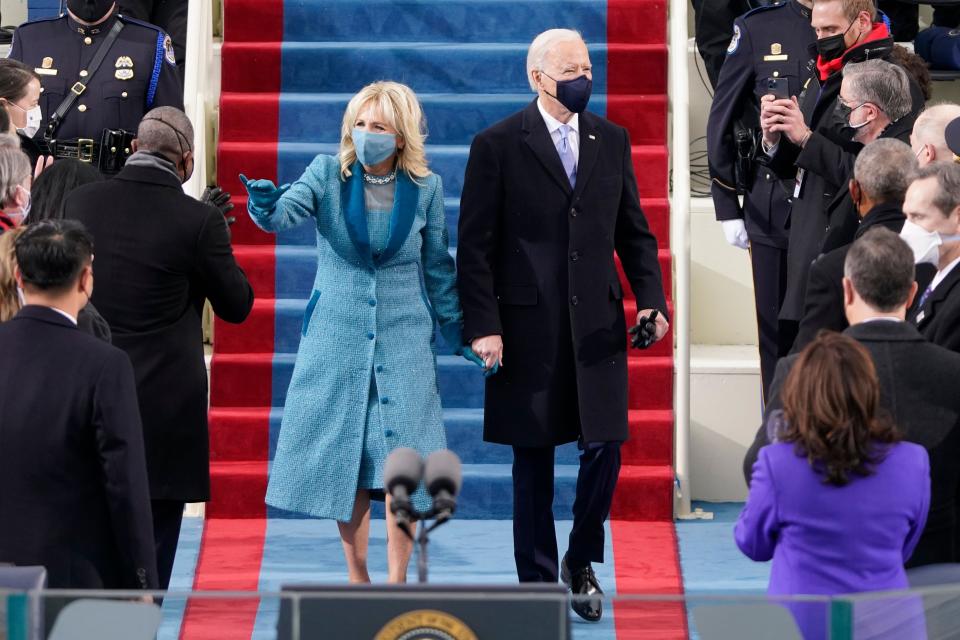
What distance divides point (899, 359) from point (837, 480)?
1.35ft

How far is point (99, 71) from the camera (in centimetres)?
728

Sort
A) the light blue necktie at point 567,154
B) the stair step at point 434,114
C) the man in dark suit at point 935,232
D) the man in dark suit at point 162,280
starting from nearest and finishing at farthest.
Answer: the man in dark suit at point 935,232 → the man in dark suit at point 162,280 → the light blue necktie at point 567,154 → the stair step at point 434,114

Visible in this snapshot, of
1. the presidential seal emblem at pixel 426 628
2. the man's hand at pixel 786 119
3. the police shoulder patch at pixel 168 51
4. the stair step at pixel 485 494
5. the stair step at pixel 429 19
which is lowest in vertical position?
the stair step at pixel 485 494

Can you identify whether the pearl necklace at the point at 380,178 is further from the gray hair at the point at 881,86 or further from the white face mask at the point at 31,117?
the gray hair at the point at 881,86

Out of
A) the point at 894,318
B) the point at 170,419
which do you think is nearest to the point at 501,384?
the point at 170,419

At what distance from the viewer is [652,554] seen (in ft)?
20.1

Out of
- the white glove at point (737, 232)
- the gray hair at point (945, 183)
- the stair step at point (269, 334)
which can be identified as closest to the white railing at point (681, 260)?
the stair step at point (269, 334)

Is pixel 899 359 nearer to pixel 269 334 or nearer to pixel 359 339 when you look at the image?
pixel 359 339

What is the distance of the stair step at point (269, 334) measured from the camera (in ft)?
23.0

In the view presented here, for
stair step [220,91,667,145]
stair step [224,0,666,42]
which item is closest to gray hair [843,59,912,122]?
stair step [220,91,667,145]

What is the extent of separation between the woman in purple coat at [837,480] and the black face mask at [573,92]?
6.94ft

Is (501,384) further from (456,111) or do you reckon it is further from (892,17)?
(892,17)

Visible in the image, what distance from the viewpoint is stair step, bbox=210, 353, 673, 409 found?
688 centimetres

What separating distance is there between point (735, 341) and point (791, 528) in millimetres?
4487
